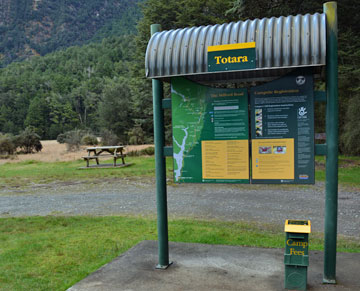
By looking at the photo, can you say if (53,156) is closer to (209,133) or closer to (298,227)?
(209,133)

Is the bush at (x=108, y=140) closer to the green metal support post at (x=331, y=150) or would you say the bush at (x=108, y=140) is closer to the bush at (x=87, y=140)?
the bush at (x=87, y=140)

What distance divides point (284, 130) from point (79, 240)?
152 inches

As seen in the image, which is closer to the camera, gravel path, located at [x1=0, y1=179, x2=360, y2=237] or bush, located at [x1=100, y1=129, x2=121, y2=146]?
gravel path, located at [x1=0, y1=179, x2=360, y2=237]

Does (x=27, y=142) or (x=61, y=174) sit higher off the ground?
(x=27, y=142)

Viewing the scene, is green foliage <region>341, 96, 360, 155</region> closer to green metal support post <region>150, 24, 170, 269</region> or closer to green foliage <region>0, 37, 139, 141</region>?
green metal support post <region>150, 24, 170, 269</region>

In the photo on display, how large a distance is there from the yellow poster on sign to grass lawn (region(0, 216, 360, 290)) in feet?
5.89

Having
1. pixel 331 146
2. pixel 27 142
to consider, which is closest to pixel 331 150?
pixel 331 146

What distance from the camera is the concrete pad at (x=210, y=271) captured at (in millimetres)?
4082

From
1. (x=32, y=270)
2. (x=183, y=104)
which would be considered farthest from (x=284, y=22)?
(x=32, y=270)

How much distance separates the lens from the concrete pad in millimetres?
4082

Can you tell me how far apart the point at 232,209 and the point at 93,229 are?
3.12 m

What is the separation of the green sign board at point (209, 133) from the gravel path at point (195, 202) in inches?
129

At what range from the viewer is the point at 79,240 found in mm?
6336

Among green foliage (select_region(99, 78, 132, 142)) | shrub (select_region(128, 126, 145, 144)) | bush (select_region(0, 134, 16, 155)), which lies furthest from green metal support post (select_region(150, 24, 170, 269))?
green foliage (select_region(99, 78, 132, 142))
